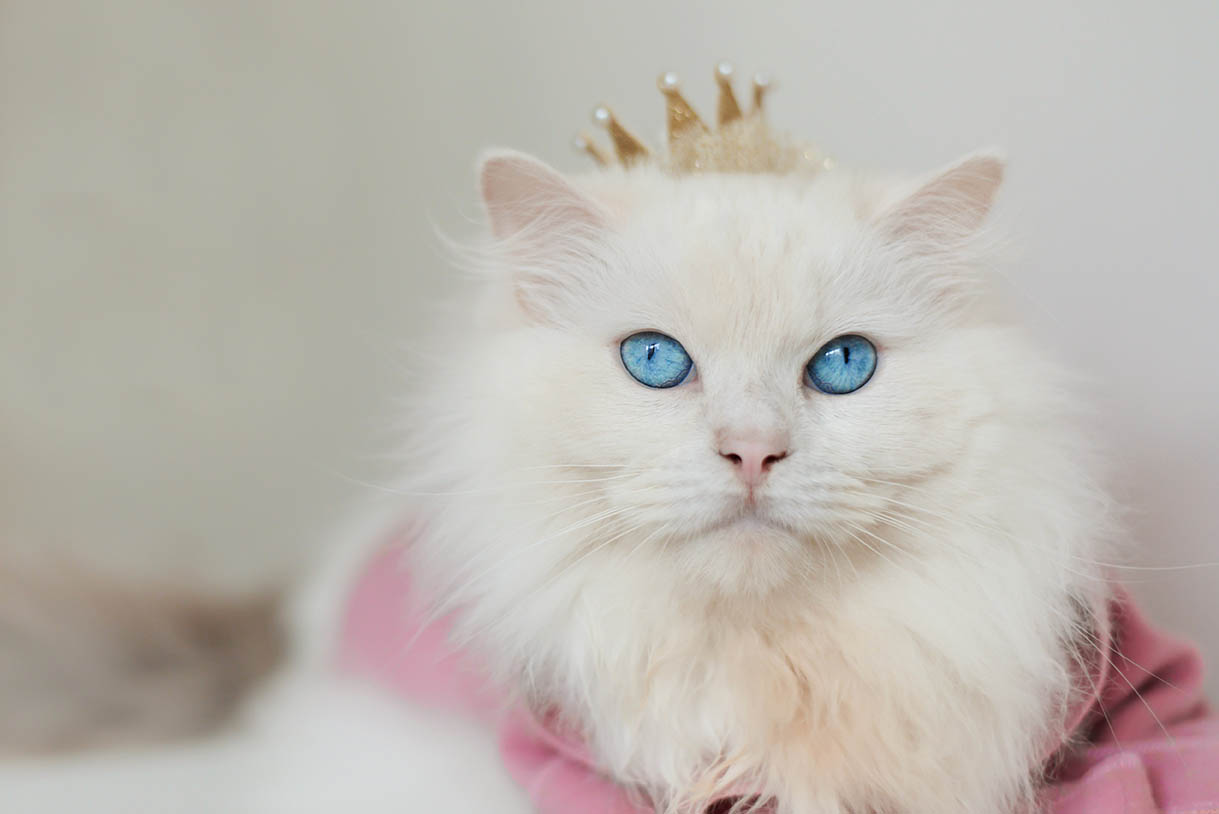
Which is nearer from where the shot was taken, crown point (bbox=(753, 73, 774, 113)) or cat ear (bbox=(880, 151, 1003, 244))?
cat ear (bbox=(880, 151, 1003, 244))

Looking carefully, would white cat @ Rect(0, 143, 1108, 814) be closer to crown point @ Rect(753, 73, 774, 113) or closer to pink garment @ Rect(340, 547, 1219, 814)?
pink garment @ Rect(340, 547, 1219, 814)

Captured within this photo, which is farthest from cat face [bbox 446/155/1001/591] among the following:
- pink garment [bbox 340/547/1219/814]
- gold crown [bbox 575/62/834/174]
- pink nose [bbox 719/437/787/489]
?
pink garment [bbox 340/547/1219/814]

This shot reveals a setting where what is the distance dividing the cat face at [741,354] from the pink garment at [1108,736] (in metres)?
0.29

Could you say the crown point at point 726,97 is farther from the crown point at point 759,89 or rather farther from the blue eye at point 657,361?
the blue eye at point 657,361

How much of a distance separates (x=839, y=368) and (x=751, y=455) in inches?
6.7

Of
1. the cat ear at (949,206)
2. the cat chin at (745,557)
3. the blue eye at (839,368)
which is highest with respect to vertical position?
the cat ear at (949,206)

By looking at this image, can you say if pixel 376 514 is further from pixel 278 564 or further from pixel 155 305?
pixel 155 305

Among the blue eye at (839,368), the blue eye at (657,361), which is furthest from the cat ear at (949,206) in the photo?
the blue eye at (657,361)

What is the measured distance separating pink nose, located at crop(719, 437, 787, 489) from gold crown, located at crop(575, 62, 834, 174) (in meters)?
0.44

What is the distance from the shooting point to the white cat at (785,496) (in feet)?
3.22

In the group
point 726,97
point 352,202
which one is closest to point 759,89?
point 726,97

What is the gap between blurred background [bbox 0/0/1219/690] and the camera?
5.03 ft

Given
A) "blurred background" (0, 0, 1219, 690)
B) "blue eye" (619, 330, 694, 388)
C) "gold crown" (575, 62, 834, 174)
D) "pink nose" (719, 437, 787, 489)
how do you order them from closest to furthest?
"pink nose" (719, 437, 787, 489), "blue eye" (619, 330, 694, 388), "gold crown" (575, 62, 834, 174), "blurred background" (0, 0, 1219, 690)

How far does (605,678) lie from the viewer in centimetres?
108
